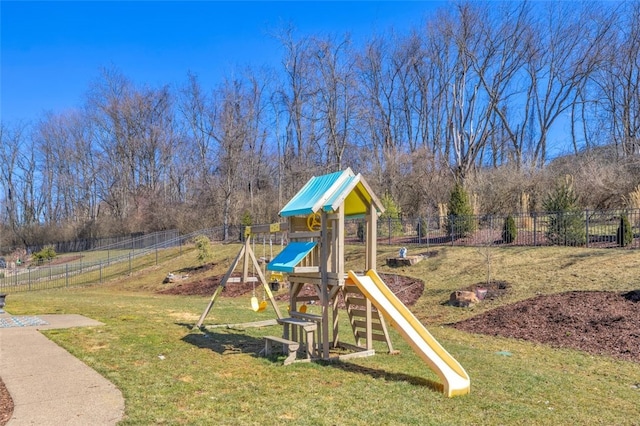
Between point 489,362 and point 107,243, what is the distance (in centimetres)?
4615

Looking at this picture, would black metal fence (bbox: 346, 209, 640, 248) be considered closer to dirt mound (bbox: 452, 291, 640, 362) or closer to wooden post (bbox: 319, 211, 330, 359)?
dirt mound (bbox: 452, 291, 640, 362)

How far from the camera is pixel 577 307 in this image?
35.1 feet

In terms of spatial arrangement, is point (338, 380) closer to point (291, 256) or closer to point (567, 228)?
point (291, 256)

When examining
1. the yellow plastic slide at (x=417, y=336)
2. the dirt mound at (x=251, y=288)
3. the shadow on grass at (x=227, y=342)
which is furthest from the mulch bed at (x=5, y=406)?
the dirt mound at (x=251, y=288)

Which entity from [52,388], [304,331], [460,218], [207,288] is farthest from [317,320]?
[460,218]

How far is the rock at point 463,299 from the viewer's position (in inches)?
498

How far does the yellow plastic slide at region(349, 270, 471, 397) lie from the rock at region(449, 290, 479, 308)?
578cm

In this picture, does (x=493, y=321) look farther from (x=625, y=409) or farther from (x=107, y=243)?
(x=107, y=243)

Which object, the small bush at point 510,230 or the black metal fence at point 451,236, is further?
the small bush at point 510,230

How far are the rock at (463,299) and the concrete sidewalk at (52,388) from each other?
29.9 feet

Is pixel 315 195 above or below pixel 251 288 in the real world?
above

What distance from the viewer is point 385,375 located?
648 cm

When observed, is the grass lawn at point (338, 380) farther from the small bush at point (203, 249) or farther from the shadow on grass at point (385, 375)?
the small bush at point (203, 249)

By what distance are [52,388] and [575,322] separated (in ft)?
30.3
